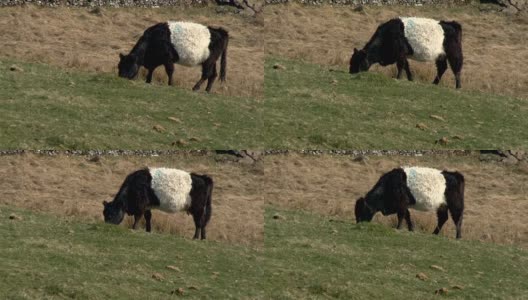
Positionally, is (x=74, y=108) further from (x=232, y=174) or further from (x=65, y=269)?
(x=65, y=269)

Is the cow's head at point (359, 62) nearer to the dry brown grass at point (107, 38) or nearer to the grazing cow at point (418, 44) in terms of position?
the grazing cow at point (418, 44)

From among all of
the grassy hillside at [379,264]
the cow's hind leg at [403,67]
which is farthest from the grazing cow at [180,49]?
the grassy hillside at [379,264]

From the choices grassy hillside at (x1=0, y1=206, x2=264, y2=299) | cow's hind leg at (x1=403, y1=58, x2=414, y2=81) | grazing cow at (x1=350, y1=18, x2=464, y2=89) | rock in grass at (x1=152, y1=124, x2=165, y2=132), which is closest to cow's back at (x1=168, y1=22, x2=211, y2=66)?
rock in grass at (x1=152, y1=124, x2=165, y2=132)

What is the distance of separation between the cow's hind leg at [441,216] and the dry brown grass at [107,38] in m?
6.30

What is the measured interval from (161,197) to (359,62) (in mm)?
9114

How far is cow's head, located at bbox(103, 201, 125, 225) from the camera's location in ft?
159

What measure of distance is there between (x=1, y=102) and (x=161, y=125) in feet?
12.1

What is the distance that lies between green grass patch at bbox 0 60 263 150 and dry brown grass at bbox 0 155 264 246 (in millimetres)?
1574

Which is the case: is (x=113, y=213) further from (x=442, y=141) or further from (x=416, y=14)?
(x=416, y=14)

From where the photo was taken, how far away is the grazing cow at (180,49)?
52500mm

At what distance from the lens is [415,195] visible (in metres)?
49.7

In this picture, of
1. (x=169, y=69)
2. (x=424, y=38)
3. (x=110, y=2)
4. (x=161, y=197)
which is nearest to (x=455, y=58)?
(x=424, y=38)

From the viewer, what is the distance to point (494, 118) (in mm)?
54094

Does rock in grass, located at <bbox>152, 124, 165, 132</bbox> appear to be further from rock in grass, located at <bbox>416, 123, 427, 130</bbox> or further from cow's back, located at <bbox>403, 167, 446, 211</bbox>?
rock in grass, located at <bbox>416, 123, 427, 130</bbox>
